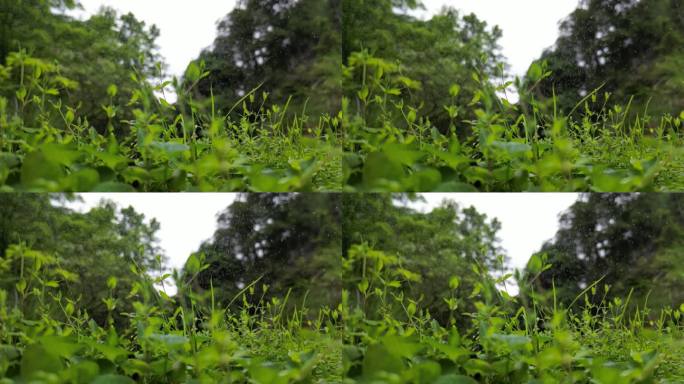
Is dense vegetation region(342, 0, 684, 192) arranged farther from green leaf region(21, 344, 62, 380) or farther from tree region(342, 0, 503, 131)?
green leaf region(21, 344, 62, 380)

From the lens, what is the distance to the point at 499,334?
3236 millimetres

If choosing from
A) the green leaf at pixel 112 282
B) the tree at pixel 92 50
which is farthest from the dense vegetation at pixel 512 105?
the green leaf at pixel 112 282

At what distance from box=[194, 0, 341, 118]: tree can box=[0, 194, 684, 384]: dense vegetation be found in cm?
42

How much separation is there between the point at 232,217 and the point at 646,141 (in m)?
1.68

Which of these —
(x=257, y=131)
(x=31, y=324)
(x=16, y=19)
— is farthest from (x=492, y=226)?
(x=16, y=19)

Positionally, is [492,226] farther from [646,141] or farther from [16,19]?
[16,19]

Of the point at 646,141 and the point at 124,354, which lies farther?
the point at 646,141

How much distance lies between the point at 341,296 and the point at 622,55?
1.49 meters

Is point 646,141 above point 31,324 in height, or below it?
above

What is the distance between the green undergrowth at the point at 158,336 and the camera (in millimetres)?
3193

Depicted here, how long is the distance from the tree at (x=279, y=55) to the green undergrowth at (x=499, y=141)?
0.12 m

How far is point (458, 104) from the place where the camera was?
341 centimetres

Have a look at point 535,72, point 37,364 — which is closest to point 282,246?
point 37,364

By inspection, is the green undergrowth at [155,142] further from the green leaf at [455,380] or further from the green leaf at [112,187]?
the green leaf at [455,380]
